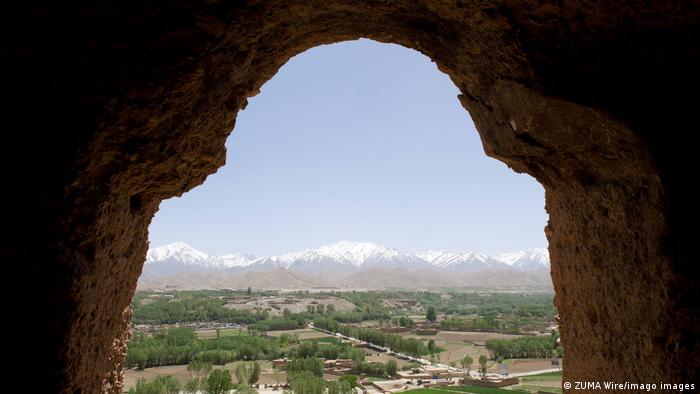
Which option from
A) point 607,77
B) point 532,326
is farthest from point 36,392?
point 532,326

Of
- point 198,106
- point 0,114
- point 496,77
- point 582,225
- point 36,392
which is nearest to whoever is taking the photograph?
point 0,114

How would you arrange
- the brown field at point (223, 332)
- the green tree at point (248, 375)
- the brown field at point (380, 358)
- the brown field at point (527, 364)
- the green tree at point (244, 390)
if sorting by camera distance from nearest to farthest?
the green tree at point (244, 390), the green tree at point (248, 375), the brown field at point (527, 364), the brown field at point (380, 358), the brown field at point (223, 332)

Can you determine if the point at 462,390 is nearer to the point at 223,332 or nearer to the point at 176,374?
the point at 176,374

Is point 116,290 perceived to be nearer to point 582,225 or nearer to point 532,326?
point 582,225

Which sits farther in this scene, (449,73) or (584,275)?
(449,73)

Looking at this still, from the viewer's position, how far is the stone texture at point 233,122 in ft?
7.63

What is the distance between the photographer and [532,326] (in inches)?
2864

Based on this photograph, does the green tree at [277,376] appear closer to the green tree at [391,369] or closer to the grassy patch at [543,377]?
the green tree at [391,369]

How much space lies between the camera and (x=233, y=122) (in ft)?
12.4

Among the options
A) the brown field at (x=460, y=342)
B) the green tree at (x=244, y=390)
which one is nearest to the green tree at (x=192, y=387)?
the green tree at (x=244, y=390)

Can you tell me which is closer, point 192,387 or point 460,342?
point 192,387

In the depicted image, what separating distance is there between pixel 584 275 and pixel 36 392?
13.2ft

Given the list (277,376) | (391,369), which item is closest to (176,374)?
(277,376)

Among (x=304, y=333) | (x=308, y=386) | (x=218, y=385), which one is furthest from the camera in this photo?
(x=304, y=333)
